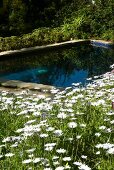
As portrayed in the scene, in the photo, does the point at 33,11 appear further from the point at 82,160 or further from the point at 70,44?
the point at 82,160

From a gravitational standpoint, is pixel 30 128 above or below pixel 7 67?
above

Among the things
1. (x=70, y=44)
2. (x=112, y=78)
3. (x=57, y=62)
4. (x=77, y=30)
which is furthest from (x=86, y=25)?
(x=112, y=78)

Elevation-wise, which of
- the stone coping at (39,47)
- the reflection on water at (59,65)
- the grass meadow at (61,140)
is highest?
the grass meadow at (61,140)

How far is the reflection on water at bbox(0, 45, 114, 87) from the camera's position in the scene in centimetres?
1443

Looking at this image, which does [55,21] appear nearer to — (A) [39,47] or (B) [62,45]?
(B) [62,45]

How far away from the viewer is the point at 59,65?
16406 millimetres

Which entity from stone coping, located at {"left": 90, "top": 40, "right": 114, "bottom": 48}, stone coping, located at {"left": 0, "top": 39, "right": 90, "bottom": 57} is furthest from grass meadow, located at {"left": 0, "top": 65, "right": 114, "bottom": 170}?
stone coping, located at {"left": 90, "top": 40, "right": 114, "bottom": 48}

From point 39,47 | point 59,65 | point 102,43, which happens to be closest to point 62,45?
point 39,47

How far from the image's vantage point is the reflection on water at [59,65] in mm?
14430

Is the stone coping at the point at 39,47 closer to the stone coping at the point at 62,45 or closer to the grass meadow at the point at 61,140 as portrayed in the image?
the stone coping at the point at 62,45

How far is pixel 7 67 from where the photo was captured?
1672 centimetres

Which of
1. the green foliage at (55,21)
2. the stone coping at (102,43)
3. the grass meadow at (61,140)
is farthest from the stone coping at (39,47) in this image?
the grass meadow at (61,140)

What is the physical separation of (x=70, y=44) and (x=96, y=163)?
14444mm

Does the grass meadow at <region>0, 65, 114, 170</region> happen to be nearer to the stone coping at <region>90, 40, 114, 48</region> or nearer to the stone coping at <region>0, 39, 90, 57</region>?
the stone coping at <region>0, 39, 90, 57</region>
